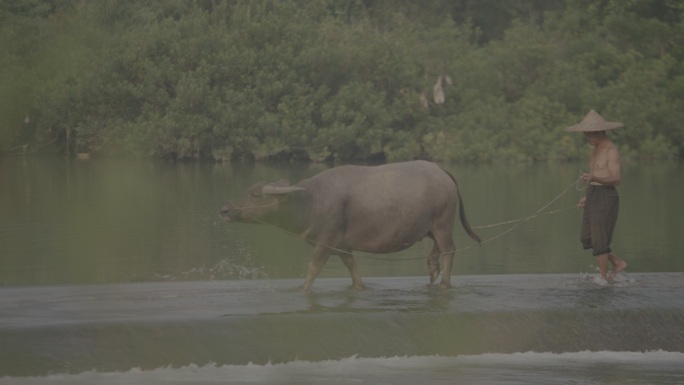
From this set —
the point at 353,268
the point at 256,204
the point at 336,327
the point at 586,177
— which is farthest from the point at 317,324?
the point at 586,177

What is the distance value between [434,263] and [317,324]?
2538 mm

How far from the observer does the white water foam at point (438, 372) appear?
37.9ft

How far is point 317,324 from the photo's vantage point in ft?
40.5

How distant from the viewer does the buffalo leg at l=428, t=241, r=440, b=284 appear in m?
14.4

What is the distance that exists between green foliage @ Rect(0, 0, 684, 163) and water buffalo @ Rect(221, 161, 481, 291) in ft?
122

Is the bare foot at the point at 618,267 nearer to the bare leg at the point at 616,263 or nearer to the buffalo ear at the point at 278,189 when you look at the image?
the bare leg at the point at 616,263

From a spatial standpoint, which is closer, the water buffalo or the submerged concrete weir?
the submerged concrete weir

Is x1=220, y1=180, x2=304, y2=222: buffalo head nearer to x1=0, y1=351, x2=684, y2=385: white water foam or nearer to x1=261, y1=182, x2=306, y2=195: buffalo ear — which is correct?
x1=261, y1=182, x2=306, y2=195: buffalo ear

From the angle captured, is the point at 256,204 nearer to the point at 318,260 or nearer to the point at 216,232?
the point at 318,260

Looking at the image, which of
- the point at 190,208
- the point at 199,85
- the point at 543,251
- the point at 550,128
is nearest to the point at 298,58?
the point at 199,85

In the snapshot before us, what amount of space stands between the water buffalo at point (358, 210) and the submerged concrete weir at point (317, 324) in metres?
0.55

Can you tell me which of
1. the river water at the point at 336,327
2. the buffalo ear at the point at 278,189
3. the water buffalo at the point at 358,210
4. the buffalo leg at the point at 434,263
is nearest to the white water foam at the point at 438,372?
the river water at the point at 336,327

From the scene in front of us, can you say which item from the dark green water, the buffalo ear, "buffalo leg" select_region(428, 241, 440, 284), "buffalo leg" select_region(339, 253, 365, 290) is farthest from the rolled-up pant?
the dark green water

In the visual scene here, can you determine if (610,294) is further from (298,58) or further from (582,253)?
(298,58)
